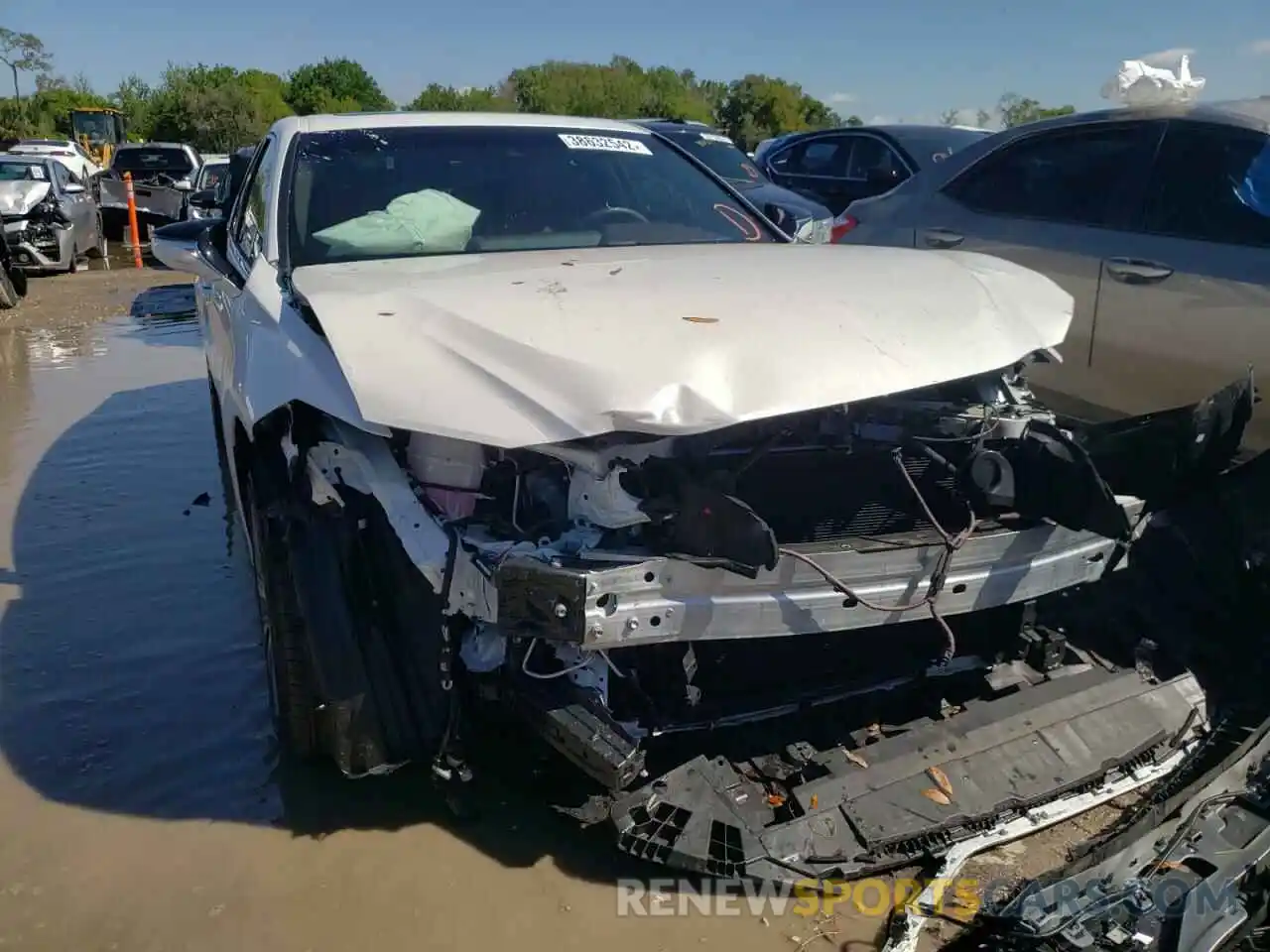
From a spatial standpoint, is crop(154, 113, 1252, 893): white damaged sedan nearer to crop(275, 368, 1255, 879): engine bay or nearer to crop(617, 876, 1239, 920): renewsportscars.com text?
crop(275, 368, 1255, 879): engine bay

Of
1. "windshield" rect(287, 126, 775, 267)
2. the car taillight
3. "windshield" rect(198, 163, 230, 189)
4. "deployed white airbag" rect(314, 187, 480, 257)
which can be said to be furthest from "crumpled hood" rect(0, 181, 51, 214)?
"deployed white airbag" rect(314, 187, 480, 257)

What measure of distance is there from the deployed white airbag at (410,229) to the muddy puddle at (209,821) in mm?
1486

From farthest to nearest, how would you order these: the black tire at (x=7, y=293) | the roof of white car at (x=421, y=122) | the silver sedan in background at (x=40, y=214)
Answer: the silver sedan in background at (x=40, y=214) → the black tire at (x=7, y=293) → the roof of white car at (x=421, y=122)

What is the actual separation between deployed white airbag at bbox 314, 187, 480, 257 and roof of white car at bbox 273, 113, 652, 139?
0.49m

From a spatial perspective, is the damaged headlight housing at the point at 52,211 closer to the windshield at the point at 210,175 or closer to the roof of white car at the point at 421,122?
the windshield at the point at 210,175

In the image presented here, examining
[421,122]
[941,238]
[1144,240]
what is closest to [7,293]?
[421,122]

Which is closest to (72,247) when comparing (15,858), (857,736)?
(15,858)

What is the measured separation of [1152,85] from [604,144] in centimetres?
241

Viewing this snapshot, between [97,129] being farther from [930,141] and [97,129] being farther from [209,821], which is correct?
[209,821]

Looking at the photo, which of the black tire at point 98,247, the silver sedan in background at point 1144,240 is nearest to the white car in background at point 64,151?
the black tire at point 98,247

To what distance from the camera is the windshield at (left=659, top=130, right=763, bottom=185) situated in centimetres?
1048

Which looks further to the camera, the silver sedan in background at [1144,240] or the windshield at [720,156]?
the windshield at [720,156]

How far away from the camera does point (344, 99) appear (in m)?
65.9

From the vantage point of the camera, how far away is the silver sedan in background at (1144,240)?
13.5 feet
